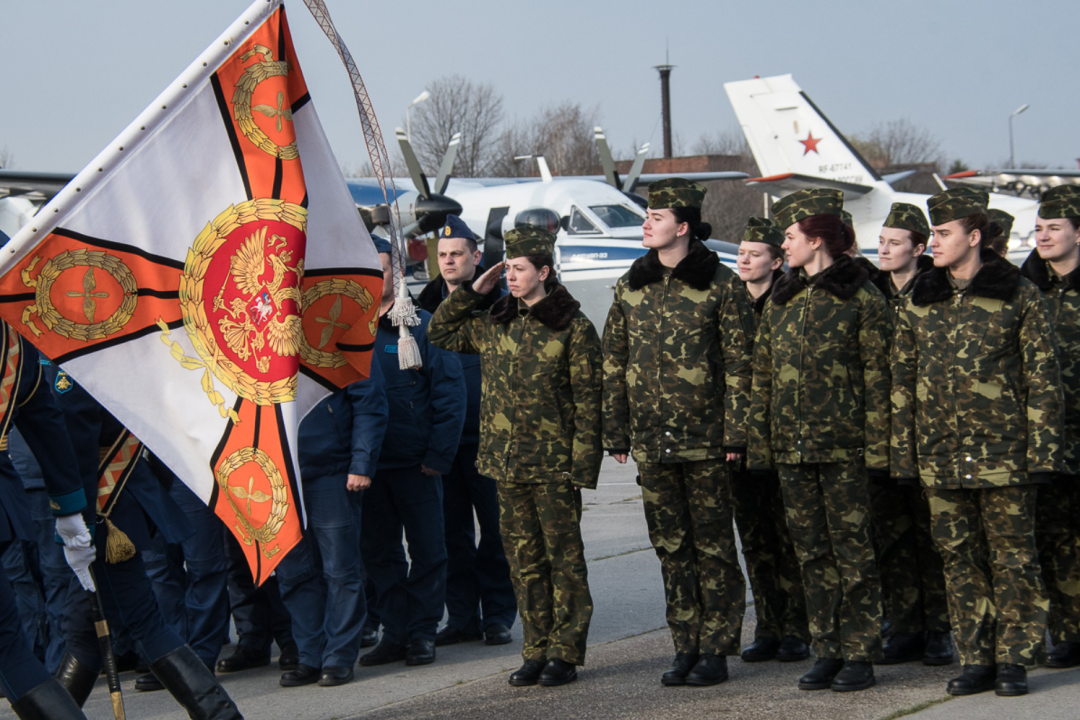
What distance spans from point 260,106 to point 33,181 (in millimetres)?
19334

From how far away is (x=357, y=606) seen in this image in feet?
17.1

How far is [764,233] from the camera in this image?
19.2 ft

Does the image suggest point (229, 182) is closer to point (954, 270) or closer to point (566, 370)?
point (566, 370)

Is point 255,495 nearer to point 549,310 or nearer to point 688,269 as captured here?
point 549,310

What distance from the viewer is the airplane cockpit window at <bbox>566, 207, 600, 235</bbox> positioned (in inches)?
684

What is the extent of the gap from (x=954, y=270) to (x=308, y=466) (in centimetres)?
293

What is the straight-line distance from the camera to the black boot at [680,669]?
15.6 ft

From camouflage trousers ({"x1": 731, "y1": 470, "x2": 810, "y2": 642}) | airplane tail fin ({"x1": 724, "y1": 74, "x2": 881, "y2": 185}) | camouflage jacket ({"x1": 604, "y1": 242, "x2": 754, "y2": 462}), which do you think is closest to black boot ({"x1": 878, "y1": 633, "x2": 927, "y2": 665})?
camouflage trousers ({"x1": 731, "y1": 470, "x2": 810, "y2": 642})

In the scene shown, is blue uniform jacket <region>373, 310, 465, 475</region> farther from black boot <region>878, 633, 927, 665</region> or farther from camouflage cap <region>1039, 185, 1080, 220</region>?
camouflage cap <region>1039, 185, 1080, 220</region>

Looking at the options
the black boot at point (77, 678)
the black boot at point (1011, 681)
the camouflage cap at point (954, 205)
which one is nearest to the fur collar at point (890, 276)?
the camouflage cap at point (954, 205)

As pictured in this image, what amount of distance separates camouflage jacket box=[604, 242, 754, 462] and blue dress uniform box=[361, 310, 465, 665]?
1183mm

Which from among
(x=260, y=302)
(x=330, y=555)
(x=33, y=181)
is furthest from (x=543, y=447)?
(x=33, y=181)

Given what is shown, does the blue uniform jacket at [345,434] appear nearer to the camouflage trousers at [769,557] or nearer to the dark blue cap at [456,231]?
the dark blue cap at [456,231]

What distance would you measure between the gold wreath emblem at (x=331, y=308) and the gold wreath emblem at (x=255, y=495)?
56 cm
